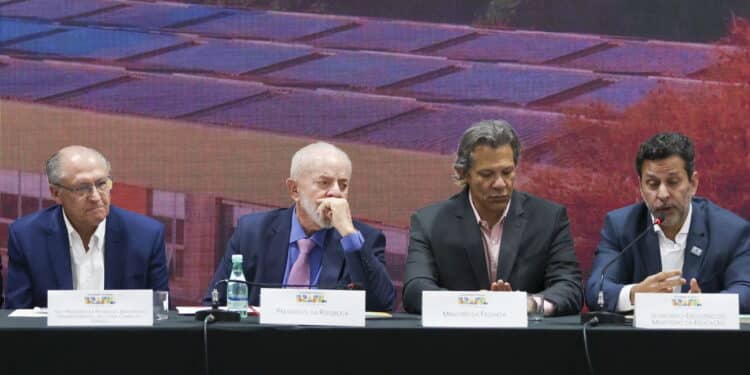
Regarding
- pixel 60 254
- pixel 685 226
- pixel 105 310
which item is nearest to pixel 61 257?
pixel 60 254

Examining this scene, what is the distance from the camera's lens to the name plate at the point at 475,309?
3068 millimetres

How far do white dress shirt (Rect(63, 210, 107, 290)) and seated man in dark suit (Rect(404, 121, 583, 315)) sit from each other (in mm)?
1104

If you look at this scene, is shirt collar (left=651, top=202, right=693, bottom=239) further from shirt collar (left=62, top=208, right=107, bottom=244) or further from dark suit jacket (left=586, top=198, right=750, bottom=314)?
shirt collar (left=62, top=208, right=107, bottom=244)

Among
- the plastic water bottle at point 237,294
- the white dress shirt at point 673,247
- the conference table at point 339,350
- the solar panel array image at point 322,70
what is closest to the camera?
the conference table at point 339,350

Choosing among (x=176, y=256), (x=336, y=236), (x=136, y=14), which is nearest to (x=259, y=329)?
(x=336, y=236)

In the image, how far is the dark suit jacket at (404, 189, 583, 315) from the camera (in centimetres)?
395

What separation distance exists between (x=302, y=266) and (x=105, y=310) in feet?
3.79

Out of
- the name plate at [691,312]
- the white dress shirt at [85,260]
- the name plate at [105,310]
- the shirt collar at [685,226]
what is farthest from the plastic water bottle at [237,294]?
the shirt collar at [685,226]

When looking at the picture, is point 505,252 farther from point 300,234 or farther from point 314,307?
point 314,307

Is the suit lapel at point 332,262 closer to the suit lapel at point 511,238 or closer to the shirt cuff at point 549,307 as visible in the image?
the suit lapel at point 511,238

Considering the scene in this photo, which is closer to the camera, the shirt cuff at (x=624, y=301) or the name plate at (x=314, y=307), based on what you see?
the name plate at (x=314, y=307)

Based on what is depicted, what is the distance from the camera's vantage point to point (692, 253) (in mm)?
3934

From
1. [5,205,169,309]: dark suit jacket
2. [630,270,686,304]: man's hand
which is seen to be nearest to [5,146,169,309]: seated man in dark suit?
[5,205,169,309]: dark suit jacket

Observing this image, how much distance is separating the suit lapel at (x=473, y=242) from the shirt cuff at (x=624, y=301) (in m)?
0.45
